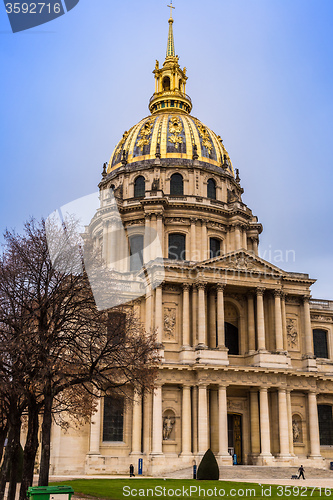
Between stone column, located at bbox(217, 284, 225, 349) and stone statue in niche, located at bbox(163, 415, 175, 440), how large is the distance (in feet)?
22.5

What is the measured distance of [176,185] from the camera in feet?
204

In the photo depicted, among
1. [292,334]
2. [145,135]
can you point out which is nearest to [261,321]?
[292,334]

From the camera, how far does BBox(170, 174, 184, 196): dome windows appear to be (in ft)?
204

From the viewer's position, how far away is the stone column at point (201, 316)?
46772 mm

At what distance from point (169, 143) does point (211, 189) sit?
22.6ft

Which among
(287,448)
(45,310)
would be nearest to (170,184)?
(287,448)

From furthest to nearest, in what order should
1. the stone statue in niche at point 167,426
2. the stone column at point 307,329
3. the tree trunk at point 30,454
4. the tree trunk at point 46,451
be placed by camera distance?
the stone column at point 307,329 → the stone statue in niche at point 167,426 → the tree trunk at point 30,454 → the tree trunk at point 46,451

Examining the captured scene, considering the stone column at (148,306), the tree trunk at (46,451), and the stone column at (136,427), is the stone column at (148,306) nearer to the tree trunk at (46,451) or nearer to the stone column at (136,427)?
the stone column at (136,427)

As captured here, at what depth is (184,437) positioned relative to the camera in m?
44.4

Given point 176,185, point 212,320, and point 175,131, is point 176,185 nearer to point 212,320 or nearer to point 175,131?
point 175,131

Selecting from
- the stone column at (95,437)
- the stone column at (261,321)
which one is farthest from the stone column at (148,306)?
the stone column at (261,321)

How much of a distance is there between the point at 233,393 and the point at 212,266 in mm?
10825

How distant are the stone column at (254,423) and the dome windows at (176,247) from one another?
642 inches

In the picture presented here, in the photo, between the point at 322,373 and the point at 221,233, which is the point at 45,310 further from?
the point at 221,233
